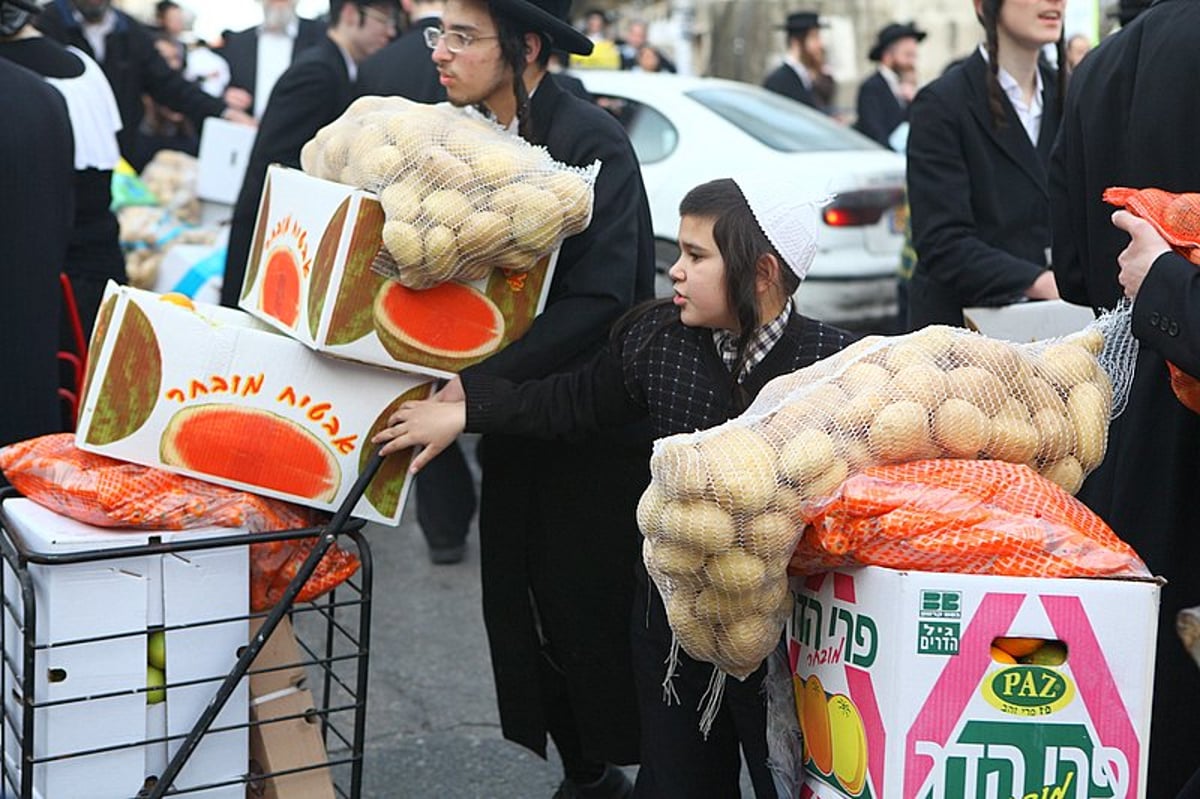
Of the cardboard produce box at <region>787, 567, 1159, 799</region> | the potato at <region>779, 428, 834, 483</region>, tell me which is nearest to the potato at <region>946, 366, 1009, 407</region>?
the potato at <region>779, 428, 834, 483</region>

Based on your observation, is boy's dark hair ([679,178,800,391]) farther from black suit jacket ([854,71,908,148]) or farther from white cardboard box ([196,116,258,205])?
black suit jacket ([854,71,908,148])

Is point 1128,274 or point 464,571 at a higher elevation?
point 1128,274

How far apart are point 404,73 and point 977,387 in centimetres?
354

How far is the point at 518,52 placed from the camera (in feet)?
11.6

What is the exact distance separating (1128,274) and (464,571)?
378cm

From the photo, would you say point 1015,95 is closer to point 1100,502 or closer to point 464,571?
point 1100,502

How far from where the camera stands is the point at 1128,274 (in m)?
2.68

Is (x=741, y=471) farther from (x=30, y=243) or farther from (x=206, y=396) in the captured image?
(x=30, y=243)

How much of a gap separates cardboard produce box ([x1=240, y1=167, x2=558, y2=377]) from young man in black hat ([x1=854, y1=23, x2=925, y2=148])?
315 inches

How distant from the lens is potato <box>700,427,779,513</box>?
91.9 inches

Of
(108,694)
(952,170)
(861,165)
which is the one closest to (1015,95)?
(952,170)

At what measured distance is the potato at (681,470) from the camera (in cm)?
235

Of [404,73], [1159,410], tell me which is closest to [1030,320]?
[1159,410]

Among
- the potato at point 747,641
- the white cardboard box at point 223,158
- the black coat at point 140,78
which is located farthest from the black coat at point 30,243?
the black coat at point 140,78
